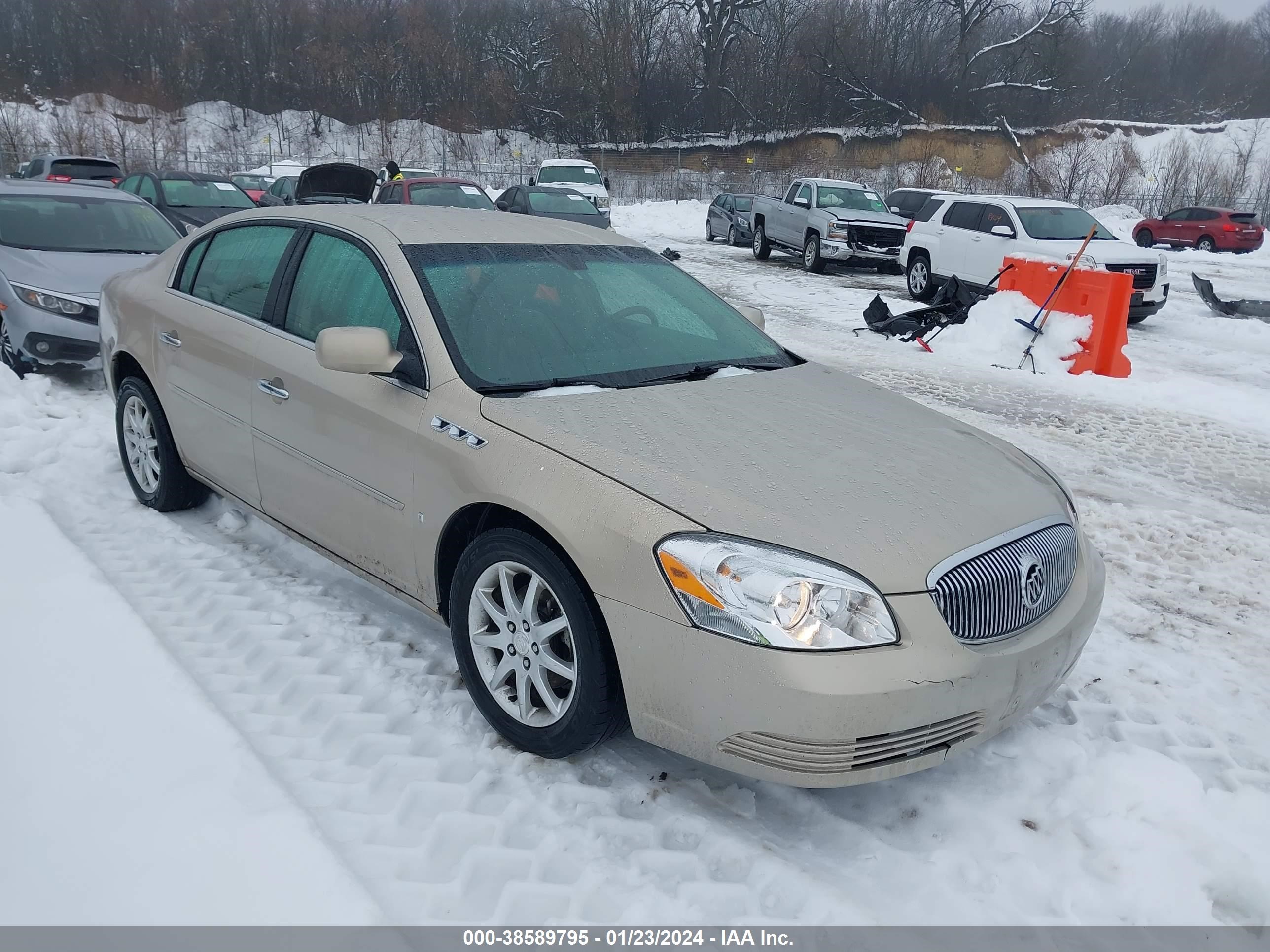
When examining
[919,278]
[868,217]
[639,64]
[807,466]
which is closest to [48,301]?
[807,466]

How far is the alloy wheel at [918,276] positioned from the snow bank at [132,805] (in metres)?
13.7

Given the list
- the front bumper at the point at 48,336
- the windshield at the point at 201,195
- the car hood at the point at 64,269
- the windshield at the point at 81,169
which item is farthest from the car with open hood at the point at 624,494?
the windshield at the point at 81,169

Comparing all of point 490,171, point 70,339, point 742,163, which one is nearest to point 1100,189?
point 742,163

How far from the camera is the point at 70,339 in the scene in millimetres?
6988

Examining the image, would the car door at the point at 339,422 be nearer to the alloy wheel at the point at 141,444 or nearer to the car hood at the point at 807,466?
the car hood at the point at 807,466

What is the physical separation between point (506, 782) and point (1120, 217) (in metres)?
38.0

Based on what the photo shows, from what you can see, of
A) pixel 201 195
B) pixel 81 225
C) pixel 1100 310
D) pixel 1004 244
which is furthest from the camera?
pixel 201 195

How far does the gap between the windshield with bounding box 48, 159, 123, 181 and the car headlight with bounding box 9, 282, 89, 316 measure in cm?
1222

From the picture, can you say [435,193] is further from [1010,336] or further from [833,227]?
[1010,336]

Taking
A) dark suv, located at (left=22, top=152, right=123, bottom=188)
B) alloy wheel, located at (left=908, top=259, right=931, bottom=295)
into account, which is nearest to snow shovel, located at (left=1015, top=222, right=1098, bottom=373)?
alloy wheel, located at (left=908, top=259, right=931, bottom=295)

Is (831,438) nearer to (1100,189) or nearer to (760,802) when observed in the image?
(760,802)

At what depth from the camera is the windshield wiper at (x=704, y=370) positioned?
336cm

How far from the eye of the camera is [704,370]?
353 centimetres

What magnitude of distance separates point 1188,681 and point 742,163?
5209cm
